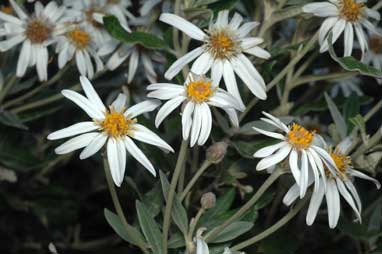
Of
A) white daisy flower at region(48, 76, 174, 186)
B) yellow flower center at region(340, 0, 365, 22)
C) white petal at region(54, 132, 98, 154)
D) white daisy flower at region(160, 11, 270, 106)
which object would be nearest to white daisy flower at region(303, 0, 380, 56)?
yellow flower center at region(340, 0, 365, 22)

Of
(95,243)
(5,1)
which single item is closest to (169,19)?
(95,243)

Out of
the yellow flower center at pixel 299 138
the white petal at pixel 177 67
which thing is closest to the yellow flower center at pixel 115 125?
the white petal at pixel 177 67

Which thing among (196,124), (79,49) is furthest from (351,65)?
(79,49)

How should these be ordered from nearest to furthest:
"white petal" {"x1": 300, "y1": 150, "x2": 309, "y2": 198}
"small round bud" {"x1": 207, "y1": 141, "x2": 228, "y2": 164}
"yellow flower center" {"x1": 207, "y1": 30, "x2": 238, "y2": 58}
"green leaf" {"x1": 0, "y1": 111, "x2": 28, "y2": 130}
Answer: "white petal" {"x1": 300, "y1": 150, "x2": 309, "y2": 198}
"small round bud" {"x1": 207, "y1": 141, "x2": 228, "y2": 164}
"yellow flower center" {"x1": 207, "y1": 30, "x2": 238, "y2": 58}
"green leaf" {"x1": 0, "y1": 111, "x2": 28, "y2": 130}

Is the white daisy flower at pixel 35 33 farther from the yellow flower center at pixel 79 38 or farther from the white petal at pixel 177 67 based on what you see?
the white petal at pixel 177 67

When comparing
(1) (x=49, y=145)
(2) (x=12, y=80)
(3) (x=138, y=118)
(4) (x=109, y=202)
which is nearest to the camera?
(3) (x=138, y=118)

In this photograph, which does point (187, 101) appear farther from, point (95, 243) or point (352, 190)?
point (95, 243)

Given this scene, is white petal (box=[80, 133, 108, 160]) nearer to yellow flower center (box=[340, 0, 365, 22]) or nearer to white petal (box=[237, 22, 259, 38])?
white petal (box=[237, 22, 259, 38])

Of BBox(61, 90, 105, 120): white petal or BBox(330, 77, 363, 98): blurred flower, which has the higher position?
BBox(61, 90, 105, 120): white petal
